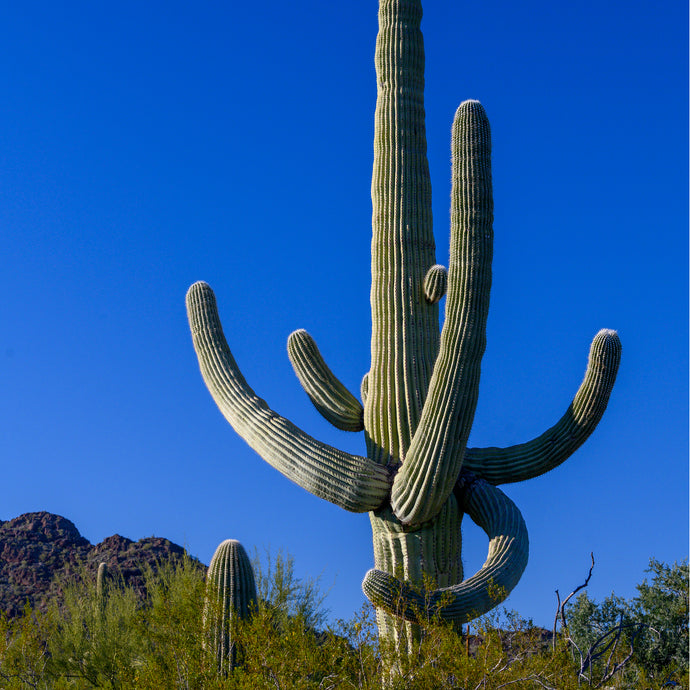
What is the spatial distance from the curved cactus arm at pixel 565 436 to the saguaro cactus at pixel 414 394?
12 millimetres

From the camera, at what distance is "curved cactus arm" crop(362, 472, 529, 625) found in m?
7.59

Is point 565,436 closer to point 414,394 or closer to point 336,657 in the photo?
point 414,394

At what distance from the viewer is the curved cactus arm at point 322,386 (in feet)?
30.7

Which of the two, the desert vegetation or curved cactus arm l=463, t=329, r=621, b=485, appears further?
curved cactus arm l=463, t=329, r=621, b=485

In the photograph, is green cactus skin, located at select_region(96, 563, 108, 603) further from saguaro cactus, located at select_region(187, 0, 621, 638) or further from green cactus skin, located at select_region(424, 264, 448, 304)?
green cactus skin, located at select_region(424, 264, 448, 304)

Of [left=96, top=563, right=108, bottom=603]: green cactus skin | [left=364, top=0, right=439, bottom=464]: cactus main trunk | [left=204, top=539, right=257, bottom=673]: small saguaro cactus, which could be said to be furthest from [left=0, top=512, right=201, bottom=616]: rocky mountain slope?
[left=364, top=0, right=439, bottom=464]: cactus main trunk

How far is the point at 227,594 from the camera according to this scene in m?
10.3

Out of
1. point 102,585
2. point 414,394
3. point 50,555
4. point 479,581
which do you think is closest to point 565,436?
point 414,394

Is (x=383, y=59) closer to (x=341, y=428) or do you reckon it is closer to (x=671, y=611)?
(x=341, y=428)

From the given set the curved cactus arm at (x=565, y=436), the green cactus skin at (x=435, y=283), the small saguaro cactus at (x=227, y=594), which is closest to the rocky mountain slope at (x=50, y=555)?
the small saguaro cactus at (x=227, y=594)

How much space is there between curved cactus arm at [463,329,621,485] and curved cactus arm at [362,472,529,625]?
0.31m

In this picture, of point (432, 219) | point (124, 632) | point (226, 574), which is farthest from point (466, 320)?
point (124, 632)

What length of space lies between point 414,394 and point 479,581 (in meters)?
1.86

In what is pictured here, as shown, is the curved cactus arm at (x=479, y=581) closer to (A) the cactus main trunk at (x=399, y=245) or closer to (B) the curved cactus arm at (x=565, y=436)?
(B) the curved cactus arm at (x=565, y=436)
